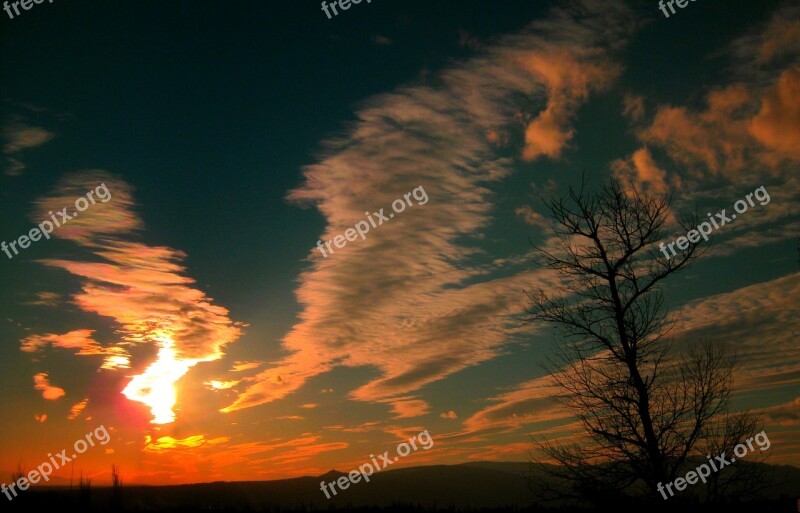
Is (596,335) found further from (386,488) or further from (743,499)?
(386,488)

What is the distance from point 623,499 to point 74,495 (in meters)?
16.0

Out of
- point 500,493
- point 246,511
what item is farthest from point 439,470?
point 246,511

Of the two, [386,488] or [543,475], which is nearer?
[543,475]

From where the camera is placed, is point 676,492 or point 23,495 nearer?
point 676,492

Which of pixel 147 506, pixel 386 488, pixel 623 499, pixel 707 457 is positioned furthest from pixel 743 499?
pixel 386 488

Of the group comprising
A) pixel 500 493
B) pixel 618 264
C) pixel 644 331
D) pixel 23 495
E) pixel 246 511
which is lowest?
pixel 500 493

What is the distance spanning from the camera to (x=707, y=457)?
1480 centimetres

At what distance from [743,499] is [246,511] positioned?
14.6m

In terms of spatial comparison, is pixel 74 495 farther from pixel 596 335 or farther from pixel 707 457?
pixel 707 457

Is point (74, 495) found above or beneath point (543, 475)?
above

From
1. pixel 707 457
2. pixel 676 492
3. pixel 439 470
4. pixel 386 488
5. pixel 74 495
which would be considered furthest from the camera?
pixel 439 470

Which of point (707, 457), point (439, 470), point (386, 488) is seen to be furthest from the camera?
point (439, 470)

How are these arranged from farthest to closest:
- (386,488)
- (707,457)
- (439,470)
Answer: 1. (439,470)
2. (386,488)
3. (707,457)

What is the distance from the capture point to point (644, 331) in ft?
48.9
